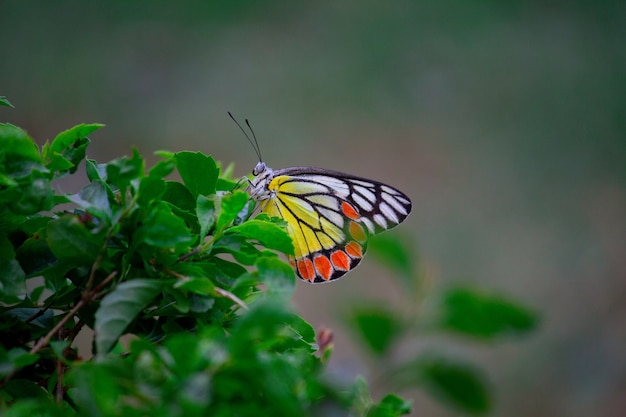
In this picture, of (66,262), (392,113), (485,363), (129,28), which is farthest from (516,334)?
(129,28)

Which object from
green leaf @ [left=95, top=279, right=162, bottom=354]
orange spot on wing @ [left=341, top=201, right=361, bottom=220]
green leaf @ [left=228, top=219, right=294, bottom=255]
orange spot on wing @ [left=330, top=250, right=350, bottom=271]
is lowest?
green leaf @ [left=95, top=279, right=162, bottom=354]

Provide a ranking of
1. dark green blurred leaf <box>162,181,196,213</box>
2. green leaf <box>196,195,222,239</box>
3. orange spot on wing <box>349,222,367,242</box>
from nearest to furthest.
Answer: green leaf <box>196,195,222,239</box> → dark green blurred leaf <box>162,181,196,213</box> → orange spot on wing <box>349,222,367,242</box>

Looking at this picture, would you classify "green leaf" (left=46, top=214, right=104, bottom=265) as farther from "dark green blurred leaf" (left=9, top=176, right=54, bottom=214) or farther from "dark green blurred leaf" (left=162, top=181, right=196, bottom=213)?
"dark green blurred leaf" (left=162, top=181, right=196, bottom=213)

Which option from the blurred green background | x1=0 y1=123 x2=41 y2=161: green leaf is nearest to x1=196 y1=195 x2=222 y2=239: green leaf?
x1=0 y1=123 x2=41 y2=161: green leaf

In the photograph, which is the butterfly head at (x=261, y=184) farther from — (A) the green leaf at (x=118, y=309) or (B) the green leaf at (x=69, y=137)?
(A) the green leaf at (x=118, y=309)

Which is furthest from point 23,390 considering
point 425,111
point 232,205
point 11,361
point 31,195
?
point 425,111

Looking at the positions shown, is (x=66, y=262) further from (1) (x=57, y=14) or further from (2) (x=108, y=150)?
(1) (x=57, y=14)

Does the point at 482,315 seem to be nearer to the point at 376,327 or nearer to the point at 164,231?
the point at 376,327
